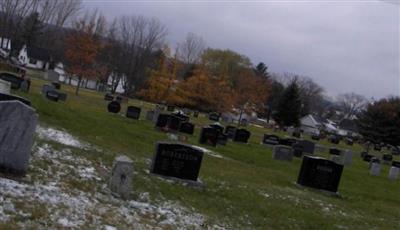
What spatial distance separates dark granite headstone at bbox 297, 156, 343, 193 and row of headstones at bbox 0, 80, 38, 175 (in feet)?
33.4

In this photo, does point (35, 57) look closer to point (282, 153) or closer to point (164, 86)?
point (164, 86)

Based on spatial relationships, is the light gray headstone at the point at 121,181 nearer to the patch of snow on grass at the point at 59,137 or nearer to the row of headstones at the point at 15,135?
the row of headstones at the point at 15,135

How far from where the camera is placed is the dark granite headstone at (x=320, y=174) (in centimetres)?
1566

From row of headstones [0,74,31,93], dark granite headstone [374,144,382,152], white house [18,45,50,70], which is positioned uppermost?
white house [18,45,50,70]

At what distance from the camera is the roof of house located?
9578 centimetres

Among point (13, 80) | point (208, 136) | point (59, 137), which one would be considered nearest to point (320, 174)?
point (59, 137)

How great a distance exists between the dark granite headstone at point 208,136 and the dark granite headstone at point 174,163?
43.4 feet

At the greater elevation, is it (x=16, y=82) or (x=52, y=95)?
(x=16, y=82)

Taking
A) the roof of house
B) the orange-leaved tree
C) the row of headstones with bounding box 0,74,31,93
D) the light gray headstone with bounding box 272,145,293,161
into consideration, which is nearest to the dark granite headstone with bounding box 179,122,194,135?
the light gray headstone with bounding box 272,145,293,161

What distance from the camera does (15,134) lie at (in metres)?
7.59

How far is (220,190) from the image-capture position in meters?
11.0

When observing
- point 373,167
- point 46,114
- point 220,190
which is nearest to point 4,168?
point 220,190

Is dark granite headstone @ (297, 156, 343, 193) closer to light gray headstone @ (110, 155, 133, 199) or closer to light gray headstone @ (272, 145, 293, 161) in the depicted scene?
light gray headstone @ (110, 155, 133, 199)

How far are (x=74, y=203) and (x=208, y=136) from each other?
18000 mm
